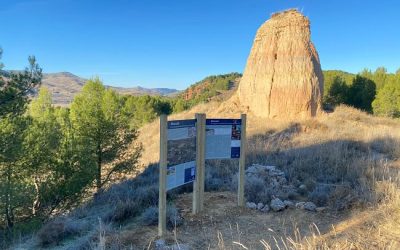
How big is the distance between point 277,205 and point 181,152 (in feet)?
7.00

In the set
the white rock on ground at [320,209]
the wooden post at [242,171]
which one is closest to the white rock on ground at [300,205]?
the white rock on ground at [320,209]

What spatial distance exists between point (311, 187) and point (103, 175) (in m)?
11.0

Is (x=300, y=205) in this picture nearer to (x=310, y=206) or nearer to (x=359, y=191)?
(x=310, y=206)

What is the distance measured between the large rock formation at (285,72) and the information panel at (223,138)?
1264 cm

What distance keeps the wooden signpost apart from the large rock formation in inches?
498

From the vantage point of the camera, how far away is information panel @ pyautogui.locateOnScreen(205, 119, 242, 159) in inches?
236

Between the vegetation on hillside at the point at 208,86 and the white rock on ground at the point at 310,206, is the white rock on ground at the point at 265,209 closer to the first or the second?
the white rock on ground at the point at 310,206

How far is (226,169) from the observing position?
8.91 m

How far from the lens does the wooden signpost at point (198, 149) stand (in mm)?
4941

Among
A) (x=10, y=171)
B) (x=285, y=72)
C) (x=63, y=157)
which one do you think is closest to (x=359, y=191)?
(x=63, y=157)

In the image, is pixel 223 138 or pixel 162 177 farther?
pixel 223 138

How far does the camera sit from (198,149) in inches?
227

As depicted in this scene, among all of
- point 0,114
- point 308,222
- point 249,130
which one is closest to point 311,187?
point 308,222

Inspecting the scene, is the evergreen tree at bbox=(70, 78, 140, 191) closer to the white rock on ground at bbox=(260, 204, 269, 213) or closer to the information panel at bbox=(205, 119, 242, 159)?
the information panel at bbox=(205, 119, 242, 159)
